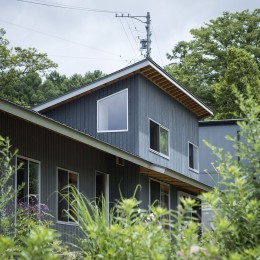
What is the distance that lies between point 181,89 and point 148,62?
3.28 metres

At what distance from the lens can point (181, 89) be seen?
2455 centimetres

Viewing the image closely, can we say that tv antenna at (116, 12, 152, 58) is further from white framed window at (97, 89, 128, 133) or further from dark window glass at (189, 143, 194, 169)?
white framed window at (97, 89, 128, 133)

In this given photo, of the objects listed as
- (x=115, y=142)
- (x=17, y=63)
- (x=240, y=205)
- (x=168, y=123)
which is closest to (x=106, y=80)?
(x=115, y=142)

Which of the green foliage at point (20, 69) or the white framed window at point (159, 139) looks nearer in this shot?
the white framed window at point (159, 139)

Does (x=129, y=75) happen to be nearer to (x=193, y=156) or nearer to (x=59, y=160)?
(x=59, y=160)

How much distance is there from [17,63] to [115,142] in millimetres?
20195

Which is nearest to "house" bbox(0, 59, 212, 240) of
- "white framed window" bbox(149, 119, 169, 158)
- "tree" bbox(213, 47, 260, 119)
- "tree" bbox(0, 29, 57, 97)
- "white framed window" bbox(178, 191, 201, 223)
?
"white framed window" bbox(149, 119, 169, 158)

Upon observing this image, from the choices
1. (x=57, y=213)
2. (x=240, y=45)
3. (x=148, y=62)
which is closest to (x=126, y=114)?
(x=148, y=62)

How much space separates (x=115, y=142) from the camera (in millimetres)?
21312

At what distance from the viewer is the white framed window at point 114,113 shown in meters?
21.5

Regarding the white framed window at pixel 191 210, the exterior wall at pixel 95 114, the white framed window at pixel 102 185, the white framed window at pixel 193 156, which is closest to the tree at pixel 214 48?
the white framed window at pixel 193 156

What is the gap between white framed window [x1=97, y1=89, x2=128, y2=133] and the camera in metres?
21.5

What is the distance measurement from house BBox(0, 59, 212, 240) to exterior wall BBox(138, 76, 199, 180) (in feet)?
0.09

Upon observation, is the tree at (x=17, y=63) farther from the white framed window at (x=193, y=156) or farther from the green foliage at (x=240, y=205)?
the green foliage at (x=240, y=205)
